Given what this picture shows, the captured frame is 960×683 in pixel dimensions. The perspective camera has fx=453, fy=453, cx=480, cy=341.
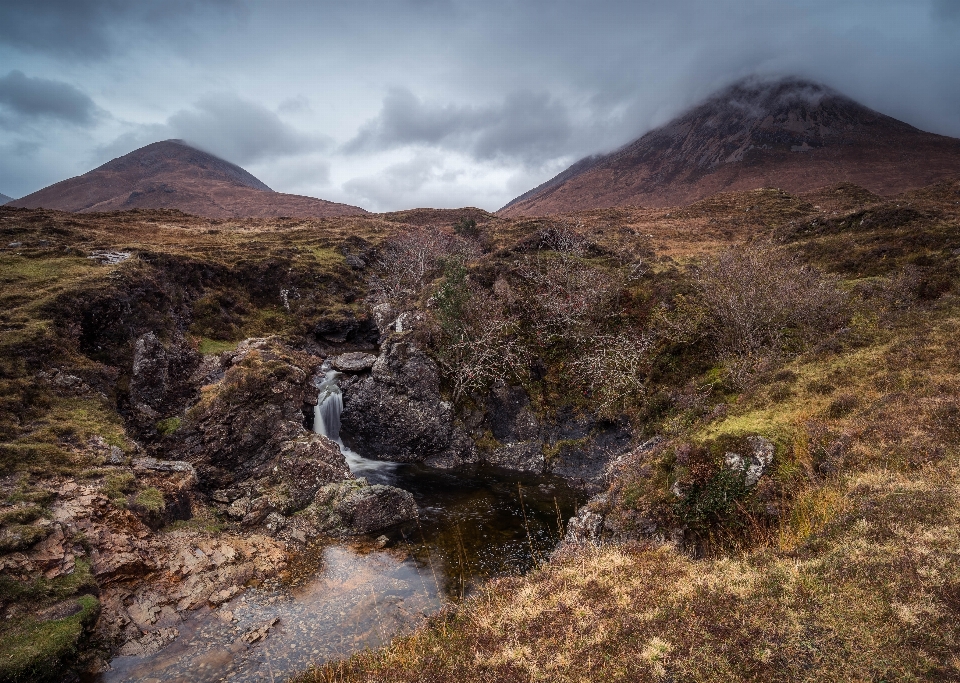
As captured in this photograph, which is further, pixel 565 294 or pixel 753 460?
pixel 565 294

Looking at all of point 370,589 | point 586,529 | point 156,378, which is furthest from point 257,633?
point 156,378

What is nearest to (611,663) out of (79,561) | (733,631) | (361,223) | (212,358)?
(733,631)

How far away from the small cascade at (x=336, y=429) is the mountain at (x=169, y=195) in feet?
328

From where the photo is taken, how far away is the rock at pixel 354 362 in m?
30.3

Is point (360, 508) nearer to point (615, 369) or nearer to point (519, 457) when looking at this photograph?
point (519, 457)

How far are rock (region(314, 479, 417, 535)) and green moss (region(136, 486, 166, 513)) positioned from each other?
555 centimetres

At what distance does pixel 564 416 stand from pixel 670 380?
20.7ft

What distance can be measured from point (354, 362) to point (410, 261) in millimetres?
23283

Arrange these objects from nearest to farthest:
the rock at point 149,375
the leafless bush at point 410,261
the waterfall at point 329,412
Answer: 1. the rock at point 149,375
2. the waterfall at point 329,412
3. the leafless bush at point 410,261

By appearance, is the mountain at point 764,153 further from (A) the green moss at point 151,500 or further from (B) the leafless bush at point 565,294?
(A) the green moss at point 151,500

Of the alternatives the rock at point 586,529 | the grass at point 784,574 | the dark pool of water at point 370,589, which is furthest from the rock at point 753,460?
the dark pool of water at point 370,589

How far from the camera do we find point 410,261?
51.8 metres

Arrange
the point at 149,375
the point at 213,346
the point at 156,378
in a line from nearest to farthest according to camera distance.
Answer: the point at 149,375 → the point at 156,378 → the point at 213,346

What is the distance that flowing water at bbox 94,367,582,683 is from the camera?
1182cm
